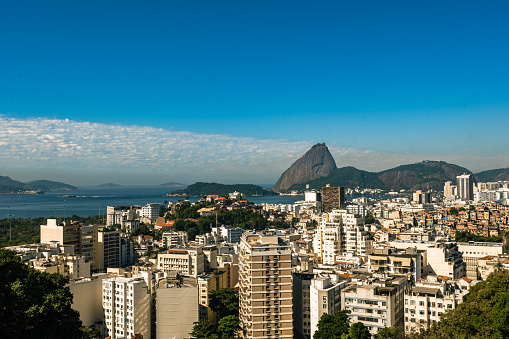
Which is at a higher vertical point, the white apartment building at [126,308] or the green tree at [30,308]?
the green tree at [30,308]

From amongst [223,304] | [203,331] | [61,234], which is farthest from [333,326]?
[61,234]

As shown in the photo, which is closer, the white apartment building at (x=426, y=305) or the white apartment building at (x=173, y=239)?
the white apartment building at (x=426, y=305)

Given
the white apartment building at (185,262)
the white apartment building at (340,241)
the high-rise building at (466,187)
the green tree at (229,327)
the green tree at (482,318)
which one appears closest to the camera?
the green tree at (482,318)

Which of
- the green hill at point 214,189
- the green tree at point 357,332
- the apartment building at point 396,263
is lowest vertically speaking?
the green tree at point 357,332

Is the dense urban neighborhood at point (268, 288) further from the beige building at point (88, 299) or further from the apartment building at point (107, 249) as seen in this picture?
the apartment building at point (107, 249)

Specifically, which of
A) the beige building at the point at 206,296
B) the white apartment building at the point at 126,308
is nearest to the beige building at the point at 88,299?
the white apartment building at the point at 126,308

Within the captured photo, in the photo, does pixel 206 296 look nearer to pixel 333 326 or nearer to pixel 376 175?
pixel 333 326
